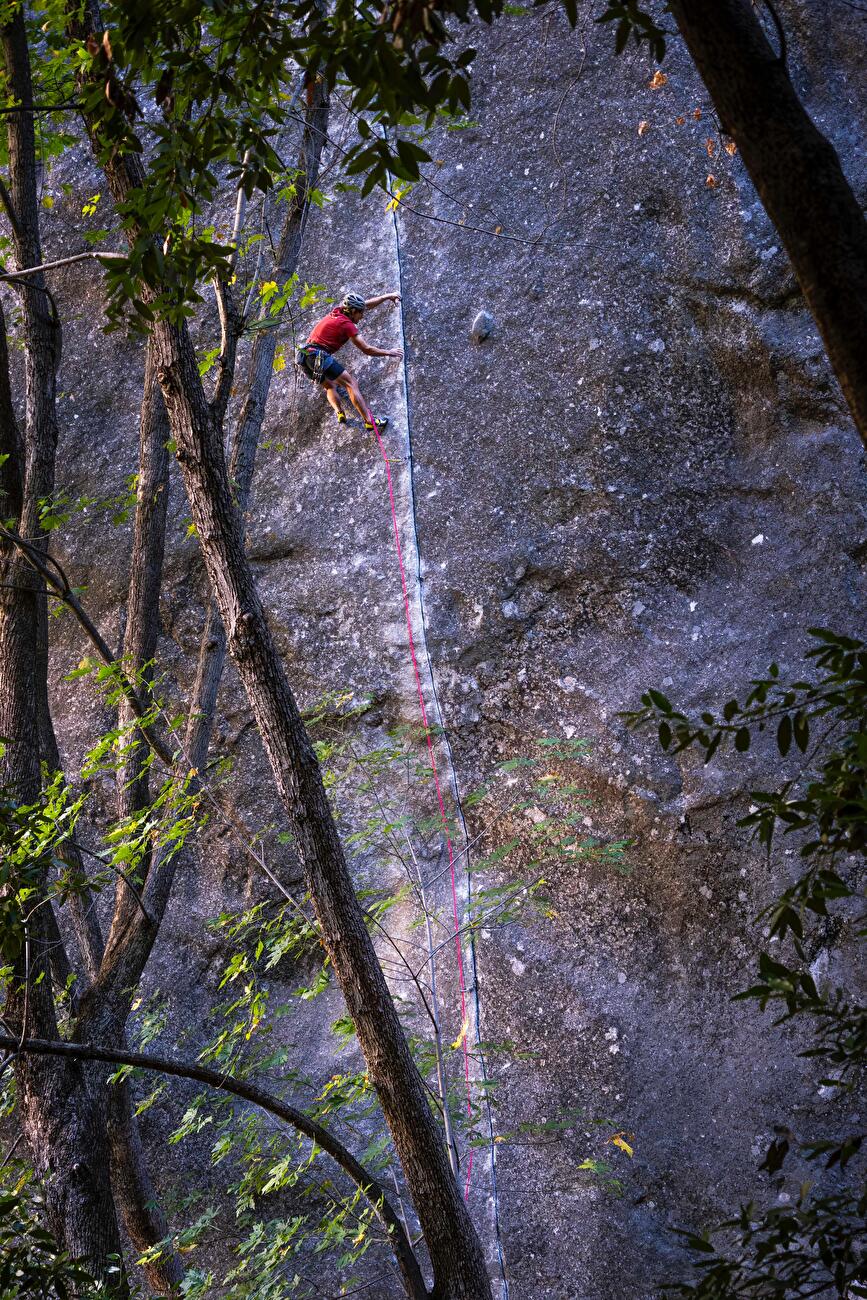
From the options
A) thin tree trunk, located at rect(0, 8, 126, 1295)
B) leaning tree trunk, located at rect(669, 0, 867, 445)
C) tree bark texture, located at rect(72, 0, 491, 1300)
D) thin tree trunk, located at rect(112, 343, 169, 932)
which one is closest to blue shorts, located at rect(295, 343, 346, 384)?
thin tree trunk, located at rect(112, 343, 169, 932)

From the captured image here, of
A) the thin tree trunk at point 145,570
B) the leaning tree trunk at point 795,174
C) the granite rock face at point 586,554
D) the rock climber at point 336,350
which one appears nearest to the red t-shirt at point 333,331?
the rock climber at point 336,350

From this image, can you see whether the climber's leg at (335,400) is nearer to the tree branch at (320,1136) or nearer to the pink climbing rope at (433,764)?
the pink climbing rope at (433,764)

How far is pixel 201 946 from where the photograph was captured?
19.0 ft

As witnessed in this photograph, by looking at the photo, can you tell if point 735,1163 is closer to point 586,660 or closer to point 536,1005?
point 536,1005

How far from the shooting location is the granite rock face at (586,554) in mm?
4680

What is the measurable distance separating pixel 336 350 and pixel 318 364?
0.14 metres

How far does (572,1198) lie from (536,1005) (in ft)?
2.56

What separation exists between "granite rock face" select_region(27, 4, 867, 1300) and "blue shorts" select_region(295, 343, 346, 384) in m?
0.33

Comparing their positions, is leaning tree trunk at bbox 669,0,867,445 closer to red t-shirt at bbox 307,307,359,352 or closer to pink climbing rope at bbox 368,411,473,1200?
pink climbing rope at bbox 368,411,473,1200

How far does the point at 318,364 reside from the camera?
589 centimetres

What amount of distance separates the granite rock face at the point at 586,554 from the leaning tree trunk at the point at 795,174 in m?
3.14

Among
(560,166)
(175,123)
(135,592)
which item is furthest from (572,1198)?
(560,166)

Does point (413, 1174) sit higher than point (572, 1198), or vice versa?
point (413, 1174)

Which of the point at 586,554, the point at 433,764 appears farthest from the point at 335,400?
the point at 433,764
